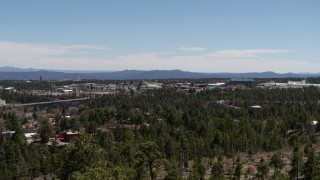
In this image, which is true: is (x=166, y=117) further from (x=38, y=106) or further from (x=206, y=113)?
(x=38, y=106)

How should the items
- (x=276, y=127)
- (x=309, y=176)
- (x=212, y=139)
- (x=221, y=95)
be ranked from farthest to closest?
1. (x=221, y=95)
2. (x=276, y=127)
3. (x=212, y=139)
4. (x=309, y=176)

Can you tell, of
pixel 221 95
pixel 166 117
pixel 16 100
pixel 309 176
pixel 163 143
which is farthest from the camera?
pixel 16 100

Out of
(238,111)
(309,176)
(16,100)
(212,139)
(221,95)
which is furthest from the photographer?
(16,100)

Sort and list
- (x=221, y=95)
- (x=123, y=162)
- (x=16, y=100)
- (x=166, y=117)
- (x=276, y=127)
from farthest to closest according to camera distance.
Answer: (x=16, y=100) → (x=221, y=95) → (x=166, y=117) → (x=276, y=127) → (x=123, y=162)

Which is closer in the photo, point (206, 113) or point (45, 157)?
point (45, 157)

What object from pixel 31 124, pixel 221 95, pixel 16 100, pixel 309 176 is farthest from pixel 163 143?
pixel 16 100

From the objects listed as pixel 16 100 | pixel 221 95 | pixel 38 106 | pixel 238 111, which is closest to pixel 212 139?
pixel 238 111

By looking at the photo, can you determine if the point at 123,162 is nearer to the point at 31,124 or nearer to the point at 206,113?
the point at 206,113

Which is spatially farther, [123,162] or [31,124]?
Result: [31,124]
